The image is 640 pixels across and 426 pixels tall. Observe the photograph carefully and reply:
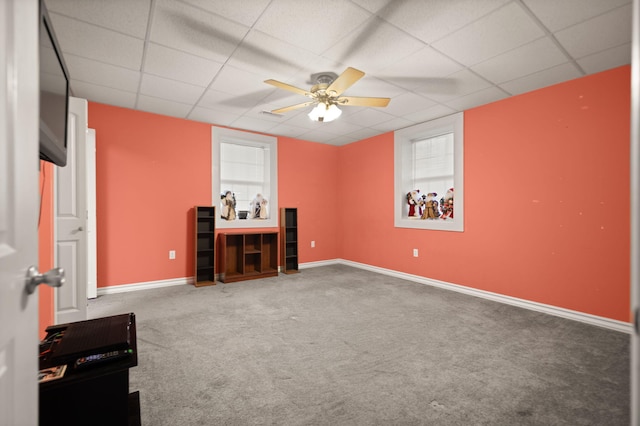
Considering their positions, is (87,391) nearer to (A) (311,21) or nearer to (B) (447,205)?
(A) (311,21)

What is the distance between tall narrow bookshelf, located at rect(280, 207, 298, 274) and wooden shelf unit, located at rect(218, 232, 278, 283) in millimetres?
230

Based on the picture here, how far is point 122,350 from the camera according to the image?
4.01 ft

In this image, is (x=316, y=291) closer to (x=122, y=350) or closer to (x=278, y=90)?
(x=278, y=90)

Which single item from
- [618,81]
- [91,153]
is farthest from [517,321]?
[91,153]

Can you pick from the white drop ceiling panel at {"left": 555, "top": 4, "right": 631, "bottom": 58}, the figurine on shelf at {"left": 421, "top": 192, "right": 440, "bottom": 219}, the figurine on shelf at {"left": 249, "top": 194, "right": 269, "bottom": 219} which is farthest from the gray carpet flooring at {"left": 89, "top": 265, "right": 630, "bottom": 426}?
the white drop ceiling panel at {"left": 555, "top": 4, "right": 631, "bottom": 58}

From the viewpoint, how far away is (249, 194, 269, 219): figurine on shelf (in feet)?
17.9

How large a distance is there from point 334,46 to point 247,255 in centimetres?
371

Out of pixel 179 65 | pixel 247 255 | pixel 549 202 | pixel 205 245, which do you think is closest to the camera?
pixel 179 65

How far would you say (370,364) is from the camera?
217 centimetres

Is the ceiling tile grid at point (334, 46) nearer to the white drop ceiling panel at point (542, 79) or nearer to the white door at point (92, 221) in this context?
the white drop ceiling panel at point (542, 79)

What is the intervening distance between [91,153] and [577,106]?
19.0 ft

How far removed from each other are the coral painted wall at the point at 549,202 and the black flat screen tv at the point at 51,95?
4288mm

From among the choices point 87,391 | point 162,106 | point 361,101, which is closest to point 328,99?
point 361,101

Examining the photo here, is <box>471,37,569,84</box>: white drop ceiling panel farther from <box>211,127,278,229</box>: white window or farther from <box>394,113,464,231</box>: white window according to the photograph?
<box>211,127,278,229</box>: white window
